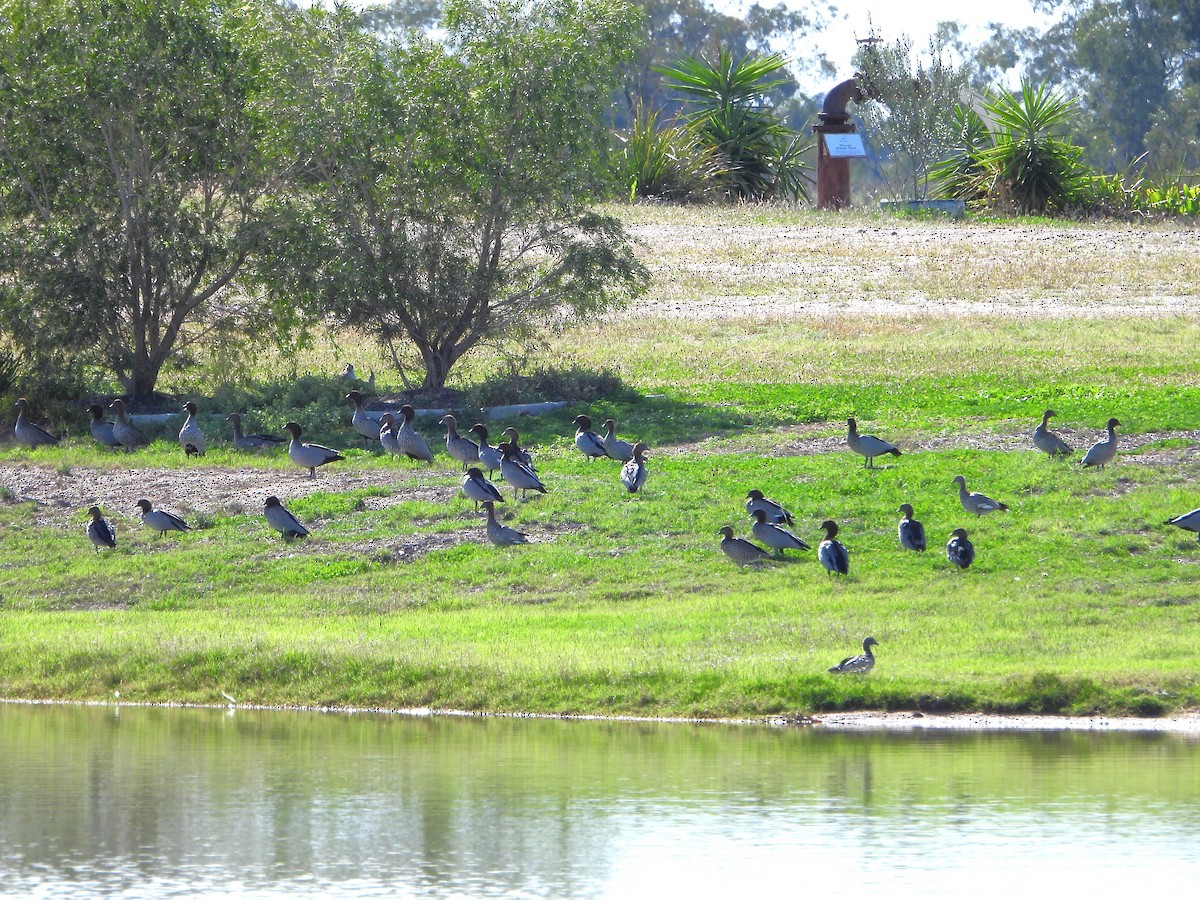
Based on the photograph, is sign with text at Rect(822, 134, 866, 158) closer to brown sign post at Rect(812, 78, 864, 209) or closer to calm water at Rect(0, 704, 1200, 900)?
brown sign post at Rect(812, 78, 864, 209)

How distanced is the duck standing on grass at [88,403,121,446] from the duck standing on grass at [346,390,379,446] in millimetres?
3367

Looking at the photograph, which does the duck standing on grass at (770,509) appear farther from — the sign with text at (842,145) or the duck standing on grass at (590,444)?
the sign with text at (842,145)

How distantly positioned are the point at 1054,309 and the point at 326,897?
28071 millimetres

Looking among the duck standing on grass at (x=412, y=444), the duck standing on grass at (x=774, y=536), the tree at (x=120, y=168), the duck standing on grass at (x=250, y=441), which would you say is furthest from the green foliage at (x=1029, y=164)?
the duck standing on grass at (x=774, y=536)

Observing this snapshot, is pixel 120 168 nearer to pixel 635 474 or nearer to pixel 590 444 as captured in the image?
pixel 590 444

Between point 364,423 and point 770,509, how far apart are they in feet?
24.3

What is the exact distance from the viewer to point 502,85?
1034 inches

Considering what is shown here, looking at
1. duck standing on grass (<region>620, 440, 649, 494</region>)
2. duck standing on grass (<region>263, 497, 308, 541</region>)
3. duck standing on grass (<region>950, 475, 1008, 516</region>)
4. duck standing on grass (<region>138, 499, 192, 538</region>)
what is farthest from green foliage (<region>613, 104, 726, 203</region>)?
duck standing on grass (<region>950, 475, 1008, 516</region>)

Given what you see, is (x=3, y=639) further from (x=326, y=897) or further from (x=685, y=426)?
(x=685, y=426)

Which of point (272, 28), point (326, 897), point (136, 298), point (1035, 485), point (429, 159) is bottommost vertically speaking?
point (326, 897)

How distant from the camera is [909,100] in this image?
55.0 m

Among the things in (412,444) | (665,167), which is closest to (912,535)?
(412,444)

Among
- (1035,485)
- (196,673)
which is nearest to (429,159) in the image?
(1035,485)

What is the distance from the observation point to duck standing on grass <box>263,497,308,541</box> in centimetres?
2000
